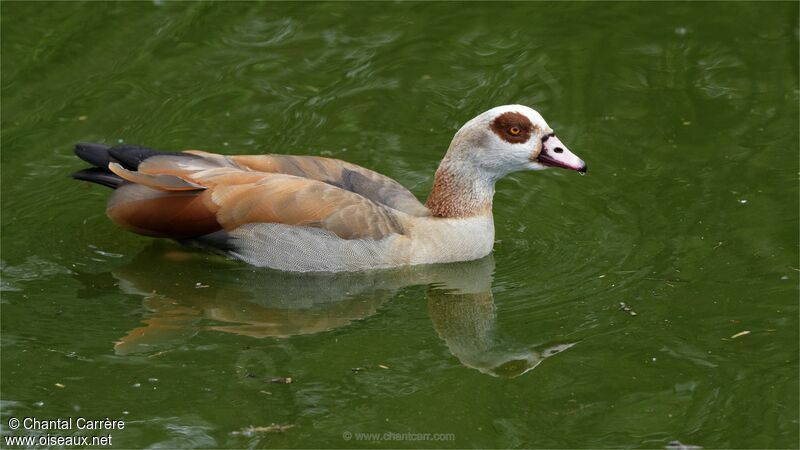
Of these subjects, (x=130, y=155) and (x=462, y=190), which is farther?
(x=462, y=190)

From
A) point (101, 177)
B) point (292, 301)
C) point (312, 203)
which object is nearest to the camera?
point (292, 301)

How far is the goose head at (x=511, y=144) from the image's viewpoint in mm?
9992

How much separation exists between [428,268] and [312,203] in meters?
1.03

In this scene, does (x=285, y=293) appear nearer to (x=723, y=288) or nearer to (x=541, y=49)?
(x=723, y=288)

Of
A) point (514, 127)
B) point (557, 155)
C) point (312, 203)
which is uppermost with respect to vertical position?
point (514, 127)

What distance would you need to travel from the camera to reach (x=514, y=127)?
10.0 metres

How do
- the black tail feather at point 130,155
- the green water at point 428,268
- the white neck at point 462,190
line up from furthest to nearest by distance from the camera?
the white neck at point 462,190
the black tail feather at point 130,155
the green water at point 428,268

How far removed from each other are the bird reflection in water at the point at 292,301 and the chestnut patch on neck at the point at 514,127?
38.9 inches

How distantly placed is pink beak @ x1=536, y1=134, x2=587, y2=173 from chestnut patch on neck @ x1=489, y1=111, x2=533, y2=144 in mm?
150

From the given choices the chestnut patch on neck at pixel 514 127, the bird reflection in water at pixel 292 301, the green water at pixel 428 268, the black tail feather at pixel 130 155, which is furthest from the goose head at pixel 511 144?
the black tail feather at pixel 130 155

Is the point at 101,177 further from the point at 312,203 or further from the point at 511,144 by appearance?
the point at 511,144

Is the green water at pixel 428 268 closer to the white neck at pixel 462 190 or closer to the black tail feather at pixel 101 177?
the white neck at pixel 462 190

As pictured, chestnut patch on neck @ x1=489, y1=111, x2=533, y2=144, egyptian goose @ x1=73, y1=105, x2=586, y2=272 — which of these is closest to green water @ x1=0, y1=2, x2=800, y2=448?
egyptian goose @ x1=73, y1=105, x2=586, y2=272

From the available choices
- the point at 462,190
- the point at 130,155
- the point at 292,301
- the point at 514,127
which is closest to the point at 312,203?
the point at 292,301
